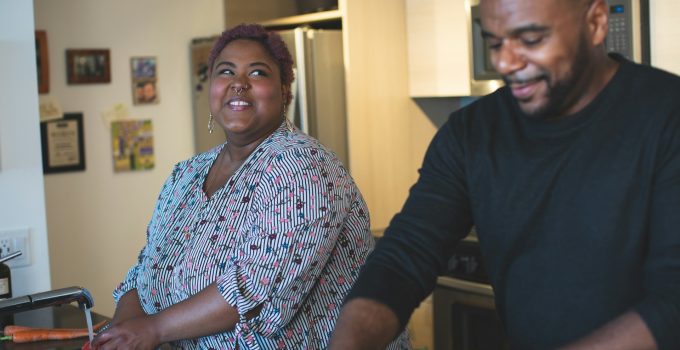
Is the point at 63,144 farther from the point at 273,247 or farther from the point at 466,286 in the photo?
the point at 273,247

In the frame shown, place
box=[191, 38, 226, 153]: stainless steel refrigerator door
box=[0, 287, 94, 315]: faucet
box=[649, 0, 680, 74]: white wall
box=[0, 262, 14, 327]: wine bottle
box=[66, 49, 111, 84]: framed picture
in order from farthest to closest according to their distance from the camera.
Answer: box=[191, 38, 226, 153]: stainless steel refrigerator door < box=[66, 49, 111, 84]: framed picture < box=[649, 0, 680, 74]: white wall < box=[0, 262, 14, 327]: wine bottle < box=[0, 287, 94, 315]: faucet

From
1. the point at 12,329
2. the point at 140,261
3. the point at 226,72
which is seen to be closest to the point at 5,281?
the point at 12,329

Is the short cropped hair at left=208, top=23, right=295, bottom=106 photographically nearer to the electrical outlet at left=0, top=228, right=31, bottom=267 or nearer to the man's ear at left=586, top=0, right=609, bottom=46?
the man's ear at left=586, top=0, right=609, bottom=46

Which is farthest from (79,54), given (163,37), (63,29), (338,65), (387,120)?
(387,120)

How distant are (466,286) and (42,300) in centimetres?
179

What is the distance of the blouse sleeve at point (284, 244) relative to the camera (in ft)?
6.12


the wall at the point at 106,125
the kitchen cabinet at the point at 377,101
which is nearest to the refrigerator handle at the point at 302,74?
the kitchen cabinet at the point at 377,101

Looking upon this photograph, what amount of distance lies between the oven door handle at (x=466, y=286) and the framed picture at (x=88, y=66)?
174cm

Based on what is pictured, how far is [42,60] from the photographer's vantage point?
3773 millimetres

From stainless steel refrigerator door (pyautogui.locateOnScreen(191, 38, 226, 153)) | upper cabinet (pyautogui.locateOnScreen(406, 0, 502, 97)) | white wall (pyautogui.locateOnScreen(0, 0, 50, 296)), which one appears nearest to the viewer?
white wall (pyautogui.locateOnScreen(0, 0, 50, 296))

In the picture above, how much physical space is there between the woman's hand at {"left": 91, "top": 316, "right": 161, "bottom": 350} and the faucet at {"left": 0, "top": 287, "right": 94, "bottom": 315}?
19cm

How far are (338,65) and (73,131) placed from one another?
3.88 feet

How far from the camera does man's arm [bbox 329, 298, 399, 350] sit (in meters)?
1.30

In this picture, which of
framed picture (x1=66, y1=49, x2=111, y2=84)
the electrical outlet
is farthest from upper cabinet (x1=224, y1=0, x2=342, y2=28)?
the electrical outlet
